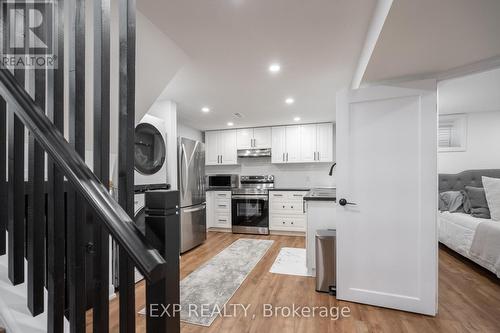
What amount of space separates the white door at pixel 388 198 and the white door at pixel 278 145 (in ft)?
9.67

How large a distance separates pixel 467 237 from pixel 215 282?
308 centimetres

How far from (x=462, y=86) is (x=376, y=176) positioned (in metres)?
2.02

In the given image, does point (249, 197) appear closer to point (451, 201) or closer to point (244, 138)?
point (244, 138)

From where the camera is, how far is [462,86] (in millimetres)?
2957

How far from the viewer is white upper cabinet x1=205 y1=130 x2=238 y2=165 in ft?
18.0

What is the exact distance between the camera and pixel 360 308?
2098 millimetres

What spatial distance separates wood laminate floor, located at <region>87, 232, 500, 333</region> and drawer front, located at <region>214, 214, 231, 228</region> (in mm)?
2003

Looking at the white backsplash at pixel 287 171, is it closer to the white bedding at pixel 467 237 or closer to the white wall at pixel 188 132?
the white wall at pixel 188 132

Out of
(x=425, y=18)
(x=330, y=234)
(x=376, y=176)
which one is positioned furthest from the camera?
(x=330, y=234)

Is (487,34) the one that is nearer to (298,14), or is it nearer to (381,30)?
(381,30)

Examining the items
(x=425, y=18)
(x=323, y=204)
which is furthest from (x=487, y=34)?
(x=323, y=204)

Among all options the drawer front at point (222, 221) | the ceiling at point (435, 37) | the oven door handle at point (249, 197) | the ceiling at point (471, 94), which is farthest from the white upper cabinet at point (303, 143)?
the ceiling at point (435, 37)

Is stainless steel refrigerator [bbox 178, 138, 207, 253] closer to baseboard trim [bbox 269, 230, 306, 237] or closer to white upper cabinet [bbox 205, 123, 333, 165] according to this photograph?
white upper cabinet [bbox 205, 123, 333, 165]

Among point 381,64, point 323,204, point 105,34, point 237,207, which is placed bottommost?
point 237,207
